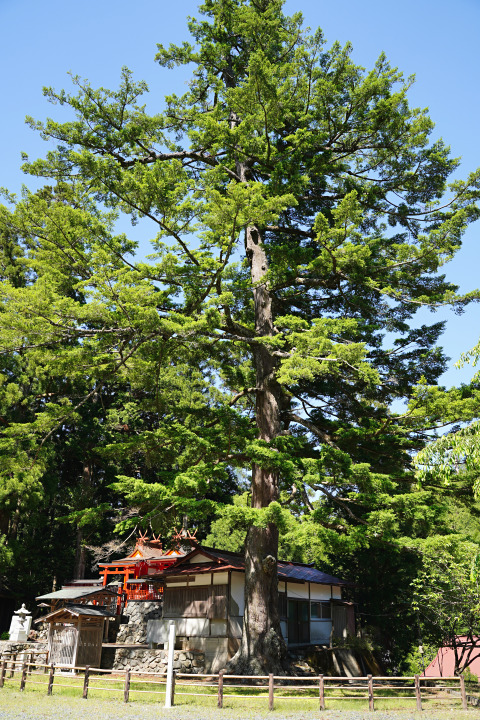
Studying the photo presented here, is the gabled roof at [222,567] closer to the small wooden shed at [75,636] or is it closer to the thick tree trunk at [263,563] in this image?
the small wooden shed at [75,636]

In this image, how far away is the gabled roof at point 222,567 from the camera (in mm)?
17625

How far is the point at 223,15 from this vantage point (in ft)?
60.1

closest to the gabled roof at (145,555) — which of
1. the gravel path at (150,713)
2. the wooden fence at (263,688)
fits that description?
the wooden fence at (263,688)

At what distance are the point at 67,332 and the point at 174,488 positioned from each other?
462 centimetres

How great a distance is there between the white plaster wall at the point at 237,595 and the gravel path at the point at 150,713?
7176 mm

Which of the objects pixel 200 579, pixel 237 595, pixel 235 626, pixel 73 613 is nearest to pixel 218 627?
pixel 235 626

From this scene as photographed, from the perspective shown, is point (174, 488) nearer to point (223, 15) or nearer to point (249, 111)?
point (249, 111)

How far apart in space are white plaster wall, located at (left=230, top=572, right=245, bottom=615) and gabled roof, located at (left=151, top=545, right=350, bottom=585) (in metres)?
0.42

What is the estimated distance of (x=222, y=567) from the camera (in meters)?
17.2

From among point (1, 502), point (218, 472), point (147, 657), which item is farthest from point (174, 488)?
point (1, 502)

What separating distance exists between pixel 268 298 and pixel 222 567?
348 inches

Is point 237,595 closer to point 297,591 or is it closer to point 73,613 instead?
point 297,591

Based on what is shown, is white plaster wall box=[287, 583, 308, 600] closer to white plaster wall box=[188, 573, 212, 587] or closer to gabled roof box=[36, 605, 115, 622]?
white plaster wall box=[188, 573, 212, 587]

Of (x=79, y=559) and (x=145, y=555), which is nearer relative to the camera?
(x=145, y=555)
